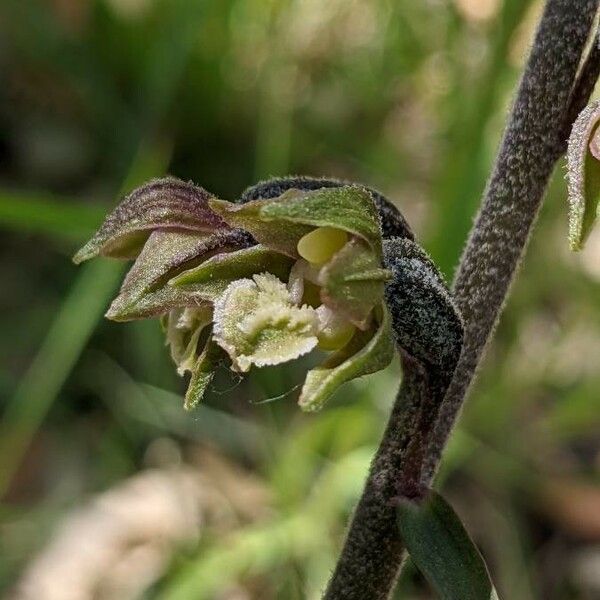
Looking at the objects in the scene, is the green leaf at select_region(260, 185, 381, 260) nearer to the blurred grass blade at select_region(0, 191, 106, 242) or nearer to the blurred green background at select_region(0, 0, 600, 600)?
the blurred green background at select_region(0, 0, 600, 600)

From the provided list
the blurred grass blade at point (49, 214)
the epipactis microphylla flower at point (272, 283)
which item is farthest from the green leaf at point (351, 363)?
the blurred grass blade at point (49, 214)

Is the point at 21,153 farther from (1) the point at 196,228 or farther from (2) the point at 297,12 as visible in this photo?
(1) the point at 196,228

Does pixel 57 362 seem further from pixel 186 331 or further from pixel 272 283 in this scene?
pixel 272 283

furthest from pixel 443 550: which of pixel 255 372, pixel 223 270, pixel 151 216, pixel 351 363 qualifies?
pixel 255 372

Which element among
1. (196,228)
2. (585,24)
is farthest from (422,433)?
(585,24)

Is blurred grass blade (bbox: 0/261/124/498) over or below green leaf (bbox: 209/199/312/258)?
below

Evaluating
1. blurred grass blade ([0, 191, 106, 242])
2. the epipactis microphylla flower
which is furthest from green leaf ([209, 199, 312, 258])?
blurred grass blade ([0, 191, 106, 242])
